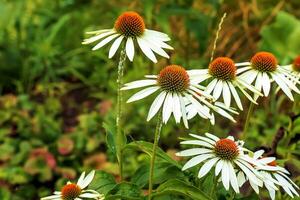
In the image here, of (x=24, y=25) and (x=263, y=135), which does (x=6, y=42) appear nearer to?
(x=24, y=25)

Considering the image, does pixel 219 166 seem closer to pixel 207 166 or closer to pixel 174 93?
pixel 207 166

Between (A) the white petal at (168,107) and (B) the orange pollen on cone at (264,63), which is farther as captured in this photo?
(B) the orange pollen on cone at (264,63)

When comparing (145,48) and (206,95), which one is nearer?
(206,95)

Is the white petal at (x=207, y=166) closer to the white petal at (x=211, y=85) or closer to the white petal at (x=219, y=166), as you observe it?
the white petal at (x=219, y=166)

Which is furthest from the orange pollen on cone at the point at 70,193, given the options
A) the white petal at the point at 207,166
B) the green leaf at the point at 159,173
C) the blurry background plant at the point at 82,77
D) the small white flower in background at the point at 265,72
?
the blurry background plant at the point at 82,77

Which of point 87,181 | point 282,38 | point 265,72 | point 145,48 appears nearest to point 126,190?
point 87,181

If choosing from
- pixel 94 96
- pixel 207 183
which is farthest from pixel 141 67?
pixel 207 183

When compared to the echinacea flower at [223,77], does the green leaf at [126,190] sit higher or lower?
lower

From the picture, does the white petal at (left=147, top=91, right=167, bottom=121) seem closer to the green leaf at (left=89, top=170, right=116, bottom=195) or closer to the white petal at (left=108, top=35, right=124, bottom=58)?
the white petal at (left=108, top=35, right=124, bottom=58)
